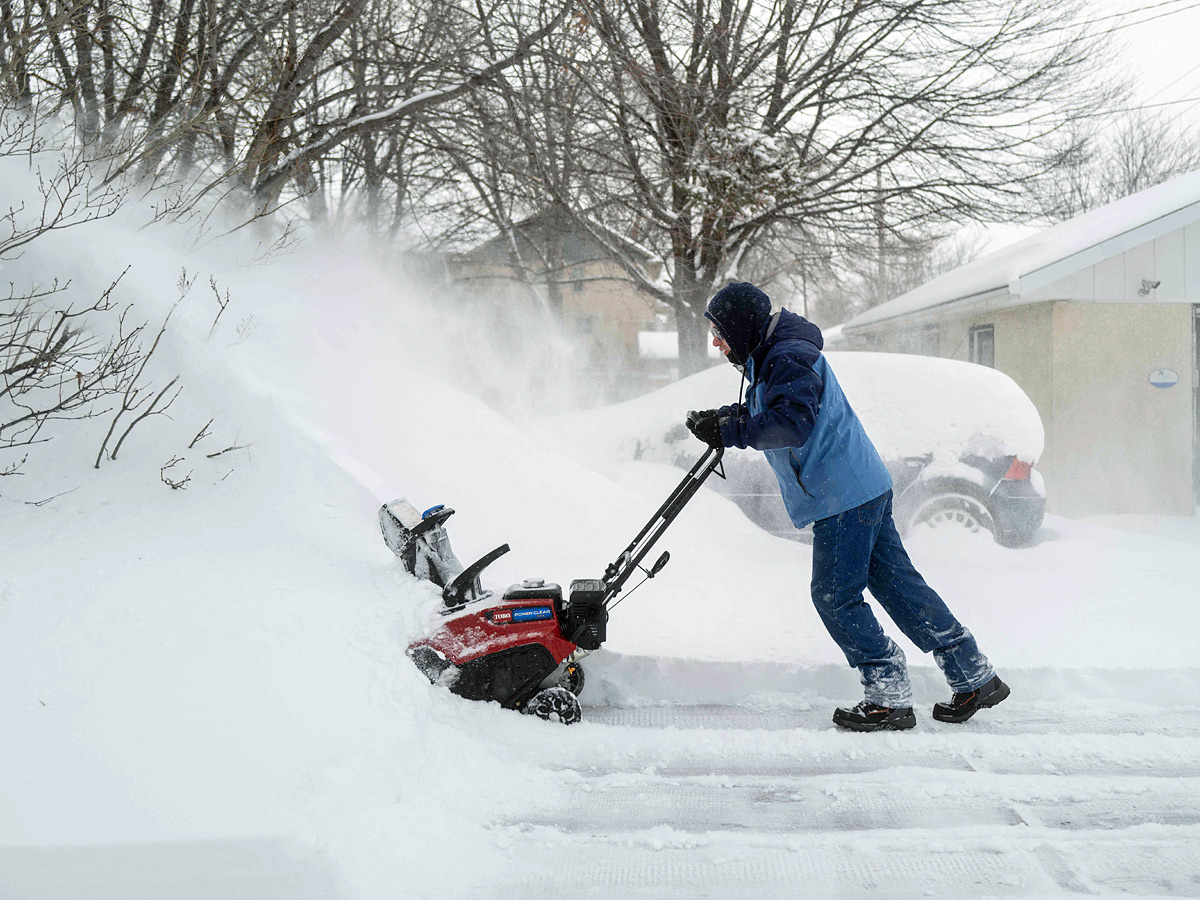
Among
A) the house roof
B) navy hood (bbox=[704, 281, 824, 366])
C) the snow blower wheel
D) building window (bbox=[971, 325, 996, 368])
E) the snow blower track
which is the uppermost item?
the house roof

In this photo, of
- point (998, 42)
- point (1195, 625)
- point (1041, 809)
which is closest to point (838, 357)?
point (1195, 625)

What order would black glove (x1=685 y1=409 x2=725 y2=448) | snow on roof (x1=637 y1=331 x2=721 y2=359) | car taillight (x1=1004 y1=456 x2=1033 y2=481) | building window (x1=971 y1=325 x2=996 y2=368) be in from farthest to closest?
snow on roof (x1=637 y1=331 x2=721 y2=359) → building window (x1=971 y1=325 x2=996 y2=368) → car taillight (x1=1004 y1=456 x2=1033 y2=481) → black glove (x1=685 y1=409 x2=725 y2=448)

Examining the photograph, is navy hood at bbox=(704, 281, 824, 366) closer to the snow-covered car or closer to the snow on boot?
the snow on boot

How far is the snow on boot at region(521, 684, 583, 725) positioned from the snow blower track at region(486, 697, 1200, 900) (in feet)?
0.26

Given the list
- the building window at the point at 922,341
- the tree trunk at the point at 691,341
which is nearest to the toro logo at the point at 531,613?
the tree trunk at the point at 691,341

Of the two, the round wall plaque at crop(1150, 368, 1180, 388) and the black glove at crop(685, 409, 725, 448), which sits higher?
the black glove at crop(685, 409, 725, 448)

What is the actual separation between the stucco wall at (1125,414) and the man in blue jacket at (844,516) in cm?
673

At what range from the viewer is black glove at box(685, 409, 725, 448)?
3057mm

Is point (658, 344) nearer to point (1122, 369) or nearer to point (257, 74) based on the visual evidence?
point (1122, 369)

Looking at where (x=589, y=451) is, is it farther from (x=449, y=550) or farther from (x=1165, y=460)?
(x=1165, y=460)

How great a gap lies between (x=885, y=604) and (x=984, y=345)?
837cm

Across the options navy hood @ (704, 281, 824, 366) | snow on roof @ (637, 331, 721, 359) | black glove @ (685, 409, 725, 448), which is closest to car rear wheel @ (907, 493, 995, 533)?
navy hood @ (704, 281, 824, 366)

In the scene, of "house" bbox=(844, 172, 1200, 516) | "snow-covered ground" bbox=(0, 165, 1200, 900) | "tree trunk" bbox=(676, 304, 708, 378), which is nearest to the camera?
"snow-covered ground" bbox=(0, 165, 1200, 900)

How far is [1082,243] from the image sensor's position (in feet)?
28.2
